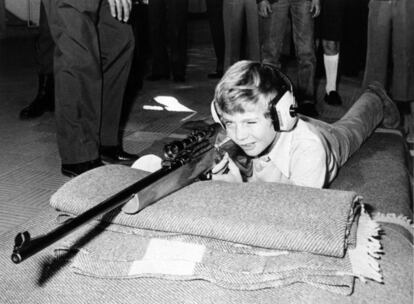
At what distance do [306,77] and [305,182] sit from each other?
2399 millimetres

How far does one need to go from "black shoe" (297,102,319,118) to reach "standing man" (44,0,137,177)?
1456mm

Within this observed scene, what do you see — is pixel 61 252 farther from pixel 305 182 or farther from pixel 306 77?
pixel 306 77

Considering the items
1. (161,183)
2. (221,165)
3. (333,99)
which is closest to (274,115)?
(221,165)

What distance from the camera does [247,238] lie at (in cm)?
114

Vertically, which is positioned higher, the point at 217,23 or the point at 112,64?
the point at 112,64

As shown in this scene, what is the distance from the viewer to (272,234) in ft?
3.68

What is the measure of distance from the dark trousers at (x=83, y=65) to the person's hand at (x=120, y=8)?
5 cm

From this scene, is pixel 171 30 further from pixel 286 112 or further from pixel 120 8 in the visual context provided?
pixel 286 112

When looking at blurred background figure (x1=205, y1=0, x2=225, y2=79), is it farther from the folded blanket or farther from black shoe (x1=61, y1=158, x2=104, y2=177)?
the folded blanket

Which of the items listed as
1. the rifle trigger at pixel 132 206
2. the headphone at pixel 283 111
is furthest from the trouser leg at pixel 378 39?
the rifle trigger at pixel 132 206

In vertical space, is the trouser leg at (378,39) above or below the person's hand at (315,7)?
below

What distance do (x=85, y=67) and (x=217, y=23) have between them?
3225mm

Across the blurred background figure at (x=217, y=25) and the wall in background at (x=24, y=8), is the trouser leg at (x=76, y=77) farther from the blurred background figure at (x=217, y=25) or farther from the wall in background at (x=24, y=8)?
the wall in background at (x=24, y=8)

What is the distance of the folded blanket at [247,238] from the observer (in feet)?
3.54
